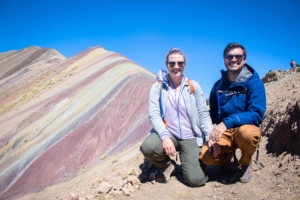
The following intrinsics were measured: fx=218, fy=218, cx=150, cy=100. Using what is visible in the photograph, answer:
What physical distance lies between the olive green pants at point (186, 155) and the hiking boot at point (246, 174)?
0.40 metres

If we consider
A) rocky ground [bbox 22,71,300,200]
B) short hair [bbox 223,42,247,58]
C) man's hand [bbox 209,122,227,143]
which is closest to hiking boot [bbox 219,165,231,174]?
rocky ground [bbox 22,71,300,200]

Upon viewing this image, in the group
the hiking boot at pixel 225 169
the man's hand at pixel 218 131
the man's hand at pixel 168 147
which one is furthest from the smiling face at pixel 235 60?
the hiking boot at pixel 225 169

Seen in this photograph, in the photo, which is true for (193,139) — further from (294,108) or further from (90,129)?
(90,129)

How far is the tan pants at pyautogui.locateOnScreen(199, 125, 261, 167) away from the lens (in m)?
2.14

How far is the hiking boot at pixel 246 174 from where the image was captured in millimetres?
2294

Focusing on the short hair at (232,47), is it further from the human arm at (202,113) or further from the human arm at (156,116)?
the human arm at (156,116)

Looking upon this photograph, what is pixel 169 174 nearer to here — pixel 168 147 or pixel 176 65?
pixel 168 147

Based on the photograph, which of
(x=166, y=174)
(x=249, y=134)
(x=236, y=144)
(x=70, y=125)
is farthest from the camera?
(x=70, y=125)

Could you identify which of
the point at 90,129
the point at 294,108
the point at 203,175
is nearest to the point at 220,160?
the point at 203,175

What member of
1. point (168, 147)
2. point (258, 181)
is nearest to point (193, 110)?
point (168, 147)

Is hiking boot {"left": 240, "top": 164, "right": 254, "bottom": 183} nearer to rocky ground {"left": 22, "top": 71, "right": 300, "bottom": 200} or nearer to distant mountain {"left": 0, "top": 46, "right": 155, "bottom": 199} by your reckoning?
rocky ground {"left": 22, "top": 71, "right": 300, "bottom": 200}

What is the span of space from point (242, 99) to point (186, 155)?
92cm

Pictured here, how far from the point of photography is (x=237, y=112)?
7.64 feet

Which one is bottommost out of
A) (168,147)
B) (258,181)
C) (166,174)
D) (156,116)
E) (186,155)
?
(166,174)
